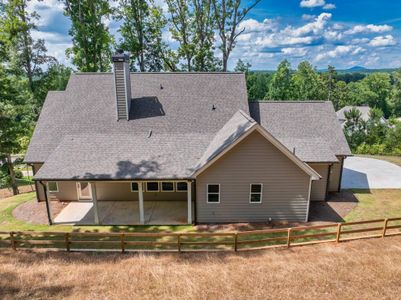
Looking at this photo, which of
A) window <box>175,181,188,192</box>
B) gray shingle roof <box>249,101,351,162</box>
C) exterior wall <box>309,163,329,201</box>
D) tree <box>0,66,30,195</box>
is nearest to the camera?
exterior wall <box>309,163,329,201</box>

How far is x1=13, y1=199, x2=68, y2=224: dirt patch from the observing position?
14516 mm

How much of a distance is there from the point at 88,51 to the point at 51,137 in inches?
567

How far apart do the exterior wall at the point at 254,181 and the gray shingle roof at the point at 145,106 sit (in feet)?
13.4

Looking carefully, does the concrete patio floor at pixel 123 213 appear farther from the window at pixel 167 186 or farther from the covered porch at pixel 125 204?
the window at pixel 167 186

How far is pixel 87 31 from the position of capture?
86.8ft

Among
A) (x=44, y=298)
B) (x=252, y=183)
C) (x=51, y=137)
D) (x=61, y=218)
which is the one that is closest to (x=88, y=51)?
(x=51, y=137)

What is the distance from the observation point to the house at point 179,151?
1313 centimetres

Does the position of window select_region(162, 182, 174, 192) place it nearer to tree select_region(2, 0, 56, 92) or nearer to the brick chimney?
the brick chimney

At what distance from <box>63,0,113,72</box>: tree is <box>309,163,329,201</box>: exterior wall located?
23.8 m

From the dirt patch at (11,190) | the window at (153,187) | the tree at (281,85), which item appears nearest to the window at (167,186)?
the window at (153,187)

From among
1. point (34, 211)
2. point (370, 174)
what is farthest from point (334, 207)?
point (34, 211)

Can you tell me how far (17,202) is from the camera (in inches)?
678

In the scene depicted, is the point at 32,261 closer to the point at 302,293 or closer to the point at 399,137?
the point at 302,293

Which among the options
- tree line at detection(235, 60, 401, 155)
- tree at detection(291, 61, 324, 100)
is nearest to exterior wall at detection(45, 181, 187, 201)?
tree line at detection(235, 60, 401, 155)
